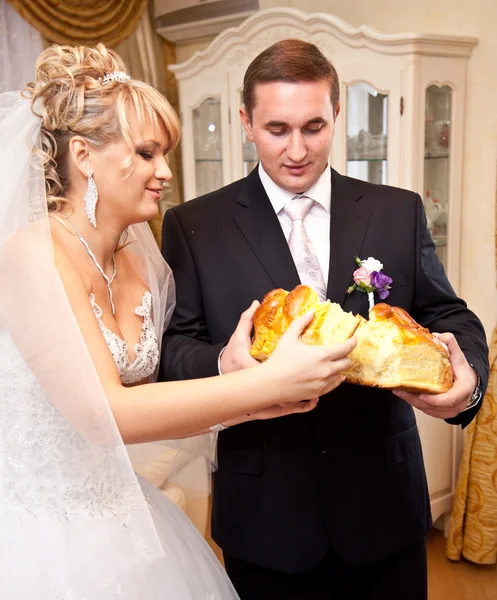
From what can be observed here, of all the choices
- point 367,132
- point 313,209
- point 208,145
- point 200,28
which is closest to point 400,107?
point 367,132

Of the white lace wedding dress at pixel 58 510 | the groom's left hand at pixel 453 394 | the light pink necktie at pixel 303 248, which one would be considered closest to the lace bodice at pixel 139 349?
the white lace wedding dress at pixel 58 510

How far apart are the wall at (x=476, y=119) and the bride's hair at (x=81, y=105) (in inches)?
88.8

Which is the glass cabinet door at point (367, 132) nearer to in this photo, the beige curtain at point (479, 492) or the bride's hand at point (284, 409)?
the beige curtain at point (479, 492)

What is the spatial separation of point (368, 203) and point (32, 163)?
0.93 meters

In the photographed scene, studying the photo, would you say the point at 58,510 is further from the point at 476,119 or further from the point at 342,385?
the point at 476,119

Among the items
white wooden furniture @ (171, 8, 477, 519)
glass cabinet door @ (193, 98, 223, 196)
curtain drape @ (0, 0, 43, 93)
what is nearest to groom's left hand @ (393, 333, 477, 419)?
white wooden furniture @ (171, 8, 477, 519)

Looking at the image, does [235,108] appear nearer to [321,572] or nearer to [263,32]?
[263,32]

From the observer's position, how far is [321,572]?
77.7 inches

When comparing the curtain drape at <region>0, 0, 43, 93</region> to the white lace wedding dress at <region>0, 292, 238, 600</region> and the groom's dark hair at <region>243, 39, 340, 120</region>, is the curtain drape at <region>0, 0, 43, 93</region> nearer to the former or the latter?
the groom's dark hair at <region>243, 39, 340, 120</region>

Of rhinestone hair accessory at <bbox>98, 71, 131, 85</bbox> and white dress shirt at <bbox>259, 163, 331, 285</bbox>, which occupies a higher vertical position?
rhinestone hair accessory at <bbox>98, 71, 131, 85</bbox>

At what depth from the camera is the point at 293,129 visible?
197 centimetres

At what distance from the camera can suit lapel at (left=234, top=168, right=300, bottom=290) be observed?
1941mm

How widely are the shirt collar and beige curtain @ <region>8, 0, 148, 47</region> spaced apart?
227 centimetres

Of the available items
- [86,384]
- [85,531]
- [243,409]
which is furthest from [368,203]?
[85,531]
